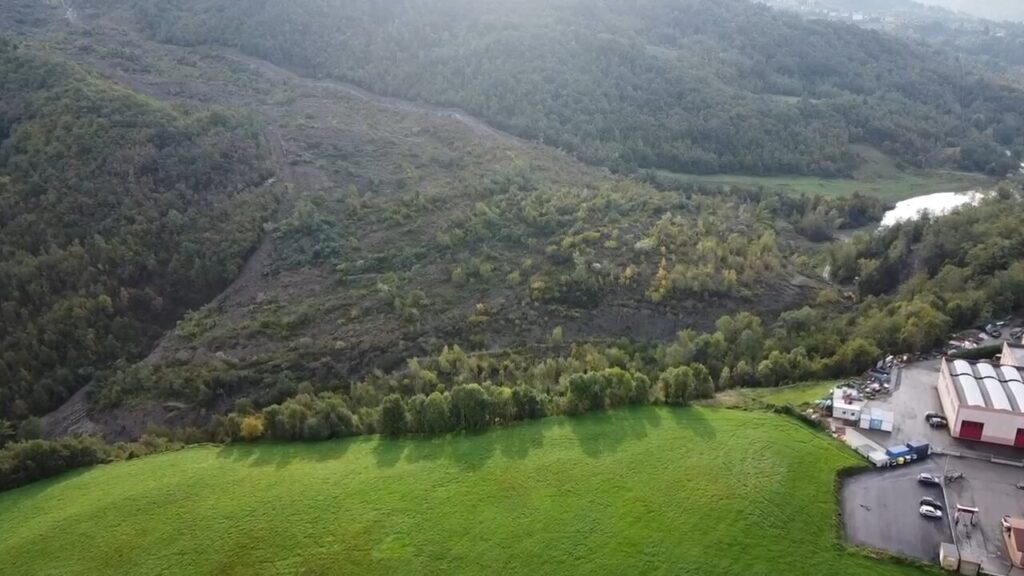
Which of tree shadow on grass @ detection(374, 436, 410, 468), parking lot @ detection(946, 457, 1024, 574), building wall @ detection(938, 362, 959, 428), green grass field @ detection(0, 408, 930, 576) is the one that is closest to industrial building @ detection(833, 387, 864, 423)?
green grass field @ detection(0, 408, 930, 576)

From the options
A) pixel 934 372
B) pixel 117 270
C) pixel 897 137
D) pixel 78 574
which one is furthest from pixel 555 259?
pixel 897 137

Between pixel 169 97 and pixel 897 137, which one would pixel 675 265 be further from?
pixel 897 137

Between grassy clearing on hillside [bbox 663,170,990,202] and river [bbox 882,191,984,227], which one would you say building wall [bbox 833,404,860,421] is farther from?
grassy clearing on hillside [bbox 663,170,990,202]

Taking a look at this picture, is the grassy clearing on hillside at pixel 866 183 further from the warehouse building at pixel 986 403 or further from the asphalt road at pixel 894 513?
the asphalt road at pixel 894 513

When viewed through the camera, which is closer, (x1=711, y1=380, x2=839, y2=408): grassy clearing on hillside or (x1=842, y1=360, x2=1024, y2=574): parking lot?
(x1=842, y1=360, x2=1024, y2=574): parking lot

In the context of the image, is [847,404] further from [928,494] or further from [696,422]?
[696,422]

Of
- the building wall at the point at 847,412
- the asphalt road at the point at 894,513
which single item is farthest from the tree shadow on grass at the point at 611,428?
the asphalt road at the point at 894,513

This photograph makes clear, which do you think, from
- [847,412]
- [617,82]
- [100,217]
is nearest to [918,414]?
[847,412]
